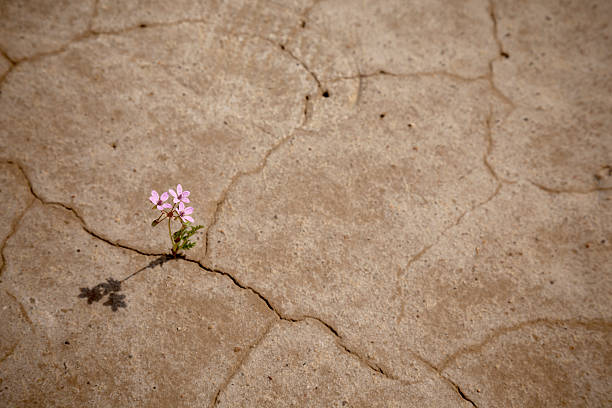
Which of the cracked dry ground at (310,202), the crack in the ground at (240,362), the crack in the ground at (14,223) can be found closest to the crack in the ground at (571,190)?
the cracked dry ground at (310,202)

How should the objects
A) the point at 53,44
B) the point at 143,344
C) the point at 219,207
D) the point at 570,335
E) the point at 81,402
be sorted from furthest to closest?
the point at 53,44 < the point at 219,207 < the point at 570,335 < the point at 143,344 < the point at 81,402

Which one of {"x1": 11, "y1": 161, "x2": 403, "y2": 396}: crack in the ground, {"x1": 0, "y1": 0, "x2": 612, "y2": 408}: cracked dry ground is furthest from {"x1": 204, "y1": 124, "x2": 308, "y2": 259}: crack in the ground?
{"x1": 11, "y1": 161, "x2": 403, "y2": 396}: crack in the ground

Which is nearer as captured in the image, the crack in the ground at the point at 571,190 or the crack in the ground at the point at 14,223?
the crack in the ground at the point at 14,223

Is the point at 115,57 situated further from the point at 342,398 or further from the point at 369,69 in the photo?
the point at 342,398

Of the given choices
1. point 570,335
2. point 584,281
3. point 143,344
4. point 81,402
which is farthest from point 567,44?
point 81,402

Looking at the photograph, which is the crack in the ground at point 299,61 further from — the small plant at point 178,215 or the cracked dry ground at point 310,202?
the small plant at point 178,215

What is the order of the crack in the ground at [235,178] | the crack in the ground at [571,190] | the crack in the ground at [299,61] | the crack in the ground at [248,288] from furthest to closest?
the crack in the ground at [299,61] → the crack in the ground at [571,190] → the crack in the ground at [235,178] → the crack in the ground at [248,288]

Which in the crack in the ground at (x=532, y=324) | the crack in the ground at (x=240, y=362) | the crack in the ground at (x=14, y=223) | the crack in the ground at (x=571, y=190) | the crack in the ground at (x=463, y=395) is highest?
the crack in the ground at (x=571, y=190)

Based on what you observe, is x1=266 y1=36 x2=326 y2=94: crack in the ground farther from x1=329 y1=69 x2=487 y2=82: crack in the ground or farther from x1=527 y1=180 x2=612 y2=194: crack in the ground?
x1=527 y1=180 x2=612 y2=194: crack in the ground
